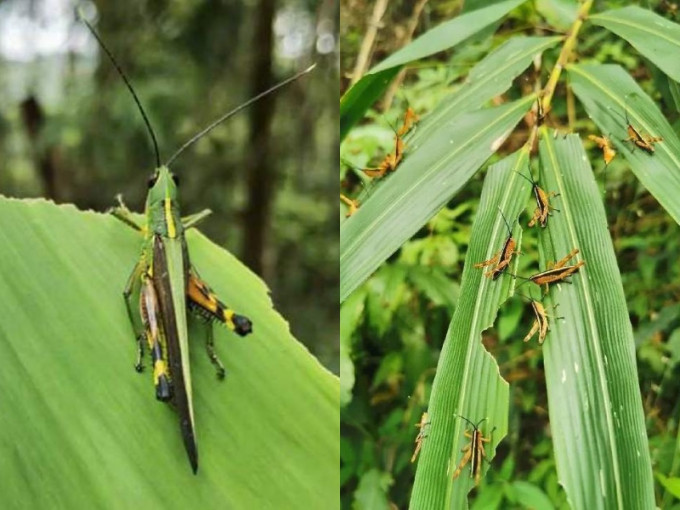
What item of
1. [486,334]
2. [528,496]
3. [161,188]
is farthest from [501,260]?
[486,334]

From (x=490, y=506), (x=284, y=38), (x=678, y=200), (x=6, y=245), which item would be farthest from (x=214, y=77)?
(x=490, y=506)

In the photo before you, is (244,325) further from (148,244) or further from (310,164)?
(310,164)

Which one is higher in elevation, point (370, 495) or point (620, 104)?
point (620, 104)

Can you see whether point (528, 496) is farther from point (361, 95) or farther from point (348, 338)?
point (361, 95)

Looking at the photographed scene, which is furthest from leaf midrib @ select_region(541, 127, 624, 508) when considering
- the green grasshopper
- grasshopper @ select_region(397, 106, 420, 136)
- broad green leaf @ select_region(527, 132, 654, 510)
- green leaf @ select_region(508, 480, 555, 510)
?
green leaf @ select_region(508, 480, 555, 510)

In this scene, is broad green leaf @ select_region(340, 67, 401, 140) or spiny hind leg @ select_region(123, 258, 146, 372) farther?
broad green leaf @ select_region(340, 67, 401, 140)

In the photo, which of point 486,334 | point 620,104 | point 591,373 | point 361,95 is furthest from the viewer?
point 486,334

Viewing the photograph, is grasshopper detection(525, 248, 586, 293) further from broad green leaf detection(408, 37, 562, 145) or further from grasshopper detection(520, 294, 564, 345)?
broad green leaf detection(408, 37, 562, 145)

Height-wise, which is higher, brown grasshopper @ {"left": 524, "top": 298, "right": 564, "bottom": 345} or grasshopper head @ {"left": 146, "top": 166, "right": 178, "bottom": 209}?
grasshopper head @ {"left": 146, "top": 166, "right": 178, "bottom": 209}
